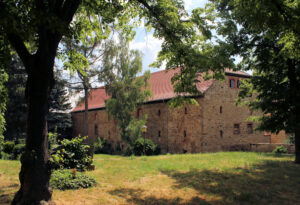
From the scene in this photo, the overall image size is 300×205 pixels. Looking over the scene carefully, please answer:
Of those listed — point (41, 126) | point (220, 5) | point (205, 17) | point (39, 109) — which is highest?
point (220, 5)

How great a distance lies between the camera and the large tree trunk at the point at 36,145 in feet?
16.2

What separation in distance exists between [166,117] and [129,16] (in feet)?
54.3

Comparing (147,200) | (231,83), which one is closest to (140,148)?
(231,83)

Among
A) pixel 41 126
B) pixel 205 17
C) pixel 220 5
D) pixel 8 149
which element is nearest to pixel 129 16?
pixel 205 17

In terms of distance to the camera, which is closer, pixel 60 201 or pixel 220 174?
pixel 60 201

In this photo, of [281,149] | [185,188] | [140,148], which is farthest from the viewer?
[140,148]

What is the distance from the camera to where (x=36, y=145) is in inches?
198

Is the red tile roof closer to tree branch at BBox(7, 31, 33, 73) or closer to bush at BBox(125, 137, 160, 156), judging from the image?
bush at BBox(125, 137, 160, 156)

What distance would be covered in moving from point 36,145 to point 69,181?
2.41 meters

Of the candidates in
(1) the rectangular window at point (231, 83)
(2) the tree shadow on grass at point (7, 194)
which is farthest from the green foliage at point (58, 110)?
(2) the tree shadow on grass at point (7, 194)

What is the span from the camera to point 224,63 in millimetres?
8109

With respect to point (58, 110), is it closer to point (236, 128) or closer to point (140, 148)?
point (140, 148)

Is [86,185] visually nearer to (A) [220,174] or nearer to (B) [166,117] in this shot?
(A) [220,174]

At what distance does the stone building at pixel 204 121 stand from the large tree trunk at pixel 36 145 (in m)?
15.7
